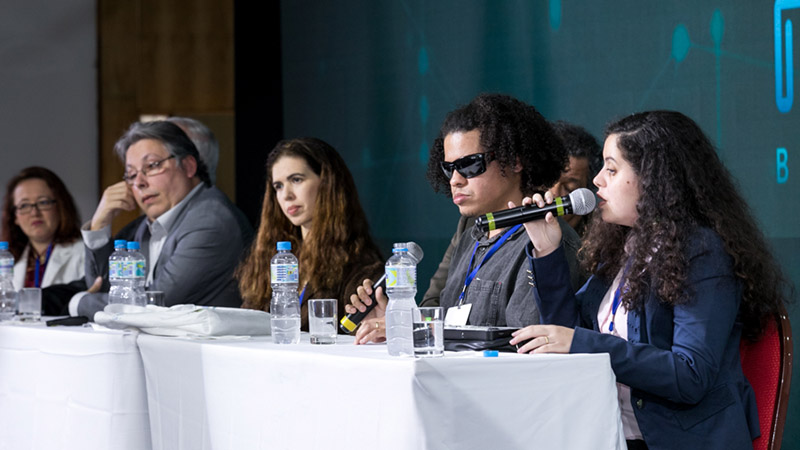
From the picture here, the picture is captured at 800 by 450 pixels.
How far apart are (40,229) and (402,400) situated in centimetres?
360

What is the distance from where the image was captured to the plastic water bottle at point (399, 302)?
1663mm

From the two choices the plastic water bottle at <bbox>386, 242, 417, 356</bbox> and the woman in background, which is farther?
the woman in background

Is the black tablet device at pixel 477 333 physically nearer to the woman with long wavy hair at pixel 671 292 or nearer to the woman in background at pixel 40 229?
the woman with long wavy hair at pixel 671 292

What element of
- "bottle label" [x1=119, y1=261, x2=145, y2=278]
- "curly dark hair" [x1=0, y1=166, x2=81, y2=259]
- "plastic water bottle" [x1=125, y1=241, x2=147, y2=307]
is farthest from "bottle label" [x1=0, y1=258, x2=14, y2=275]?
"curly dark hair" [x1=0, y1=166, x2=81, y2=259]

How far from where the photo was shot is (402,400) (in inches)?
58.6

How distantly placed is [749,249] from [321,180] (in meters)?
1.64

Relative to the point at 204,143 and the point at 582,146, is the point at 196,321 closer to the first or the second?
the point at 582,146

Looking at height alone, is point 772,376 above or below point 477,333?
below

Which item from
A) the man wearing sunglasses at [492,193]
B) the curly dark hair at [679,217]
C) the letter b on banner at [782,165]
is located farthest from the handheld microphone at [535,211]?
the letter b on banner at [782,165]

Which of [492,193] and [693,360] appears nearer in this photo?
[693,360]

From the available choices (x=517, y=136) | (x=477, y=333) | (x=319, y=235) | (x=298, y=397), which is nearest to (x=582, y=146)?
(x=517, y=136)

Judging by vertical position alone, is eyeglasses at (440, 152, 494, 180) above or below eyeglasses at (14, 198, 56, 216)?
below

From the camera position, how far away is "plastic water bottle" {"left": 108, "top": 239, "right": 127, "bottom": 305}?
283 cm

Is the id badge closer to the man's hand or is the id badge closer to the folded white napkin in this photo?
the folded white napkin
